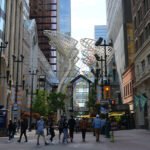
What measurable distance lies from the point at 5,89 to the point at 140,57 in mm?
30083

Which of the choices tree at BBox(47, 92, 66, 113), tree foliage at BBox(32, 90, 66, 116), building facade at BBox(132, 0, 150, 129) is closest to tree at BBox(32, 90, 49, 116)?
tree foliage at BBox(32, 90, 66, 116)

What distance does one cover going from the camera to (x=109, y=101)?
29328mm

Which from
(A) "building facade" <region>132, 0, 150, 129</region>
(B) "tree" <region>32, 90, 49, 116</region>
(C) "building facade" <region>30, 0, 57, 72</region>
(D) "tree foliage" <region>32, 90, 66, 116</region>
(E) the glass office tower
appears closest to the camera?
(A) "building facade" <region>132, 0, 150, 129</region>

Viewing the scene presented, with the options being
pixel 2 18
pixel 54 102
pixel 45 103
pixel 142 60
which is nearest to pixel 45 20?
pixel 54 102

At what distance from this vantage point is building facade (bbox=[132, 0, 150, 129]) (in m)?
45.2

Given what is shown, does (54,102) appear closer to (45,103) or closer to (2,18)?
(45,103)

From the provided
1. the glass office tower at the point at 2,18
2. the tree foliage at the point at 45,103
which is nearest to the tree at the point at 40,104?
the tree foliage at the point at 45,103

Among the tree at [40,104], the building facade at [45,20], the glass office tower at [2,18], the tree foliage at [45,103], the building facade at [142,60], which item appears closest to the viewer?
the building facade at [142,60]

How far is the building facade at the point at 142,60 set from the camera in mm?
45156

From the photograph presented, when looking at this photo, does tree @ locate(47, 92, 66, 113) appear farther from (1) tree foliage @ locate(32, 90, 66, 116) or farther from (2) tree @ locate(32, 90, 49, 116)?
(2) tree @ locate(32, 90, 49, 116)

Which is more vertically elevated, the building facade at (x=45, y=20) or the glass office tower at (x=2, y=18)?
the building facade at (x=45, y=20)

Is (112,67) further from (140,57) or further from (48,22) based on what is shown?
(48,22)

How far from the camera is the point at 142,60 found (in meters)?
48.8

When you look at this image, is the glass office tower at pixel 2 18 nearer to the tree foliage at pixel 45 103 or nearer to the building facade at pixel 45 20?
the tree foliage at pixel 45 103
